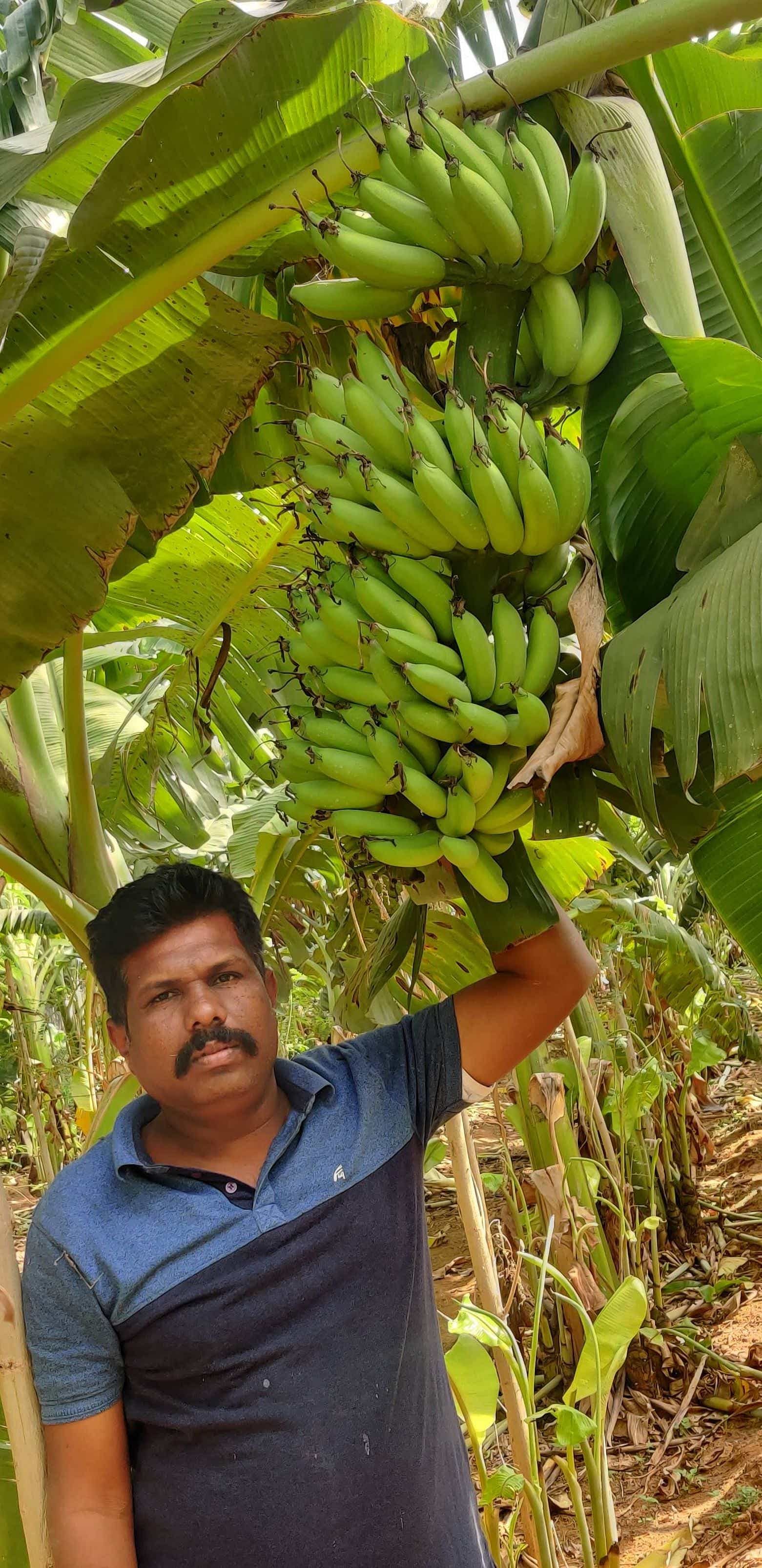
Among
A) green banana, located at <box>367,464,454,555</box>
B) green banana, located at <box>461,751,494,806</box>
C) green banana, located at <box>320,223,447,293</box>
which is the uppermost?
green banana, located at <box>320,223,447,293</box>

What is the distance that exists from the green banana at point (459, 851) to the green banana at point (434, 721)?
0.32 feet

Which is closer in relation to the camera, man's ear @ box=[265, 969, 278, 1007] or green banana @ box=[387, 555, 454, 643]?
green banana @ box=[387, 555, 454, 643]

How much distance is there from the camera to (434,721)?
1005 mm

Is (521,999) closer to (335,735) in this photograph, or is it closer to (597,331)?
(335,735)

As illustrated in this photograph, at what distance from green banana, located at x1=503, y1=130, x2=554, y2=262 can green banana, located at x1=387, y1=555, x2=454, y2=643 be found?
1.01 feet

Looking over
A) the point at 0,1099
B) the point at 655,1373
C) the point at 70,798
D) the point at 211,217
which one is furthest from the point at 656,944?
the point at 0,1099

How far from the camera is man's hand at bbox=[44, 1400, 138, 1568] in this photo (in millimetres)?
1161

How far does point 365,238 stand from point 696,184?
42 cm

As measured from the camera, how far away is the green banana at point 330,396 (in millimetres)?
1119

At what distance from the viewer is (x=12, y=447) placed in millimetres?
1486

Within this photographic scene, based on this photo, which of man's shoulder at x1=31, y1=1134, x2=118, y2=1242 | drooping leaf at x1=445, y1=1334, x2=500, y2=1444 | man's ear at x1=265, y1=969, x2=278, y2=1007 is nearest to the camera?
man's shoulder at x1=31, y1=1134, x2=118, y2=1242

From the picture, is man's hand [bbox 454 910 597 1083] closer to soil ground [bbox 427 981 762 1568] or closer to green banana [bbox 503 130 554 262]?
green banana [bbox 503 130 554 262]

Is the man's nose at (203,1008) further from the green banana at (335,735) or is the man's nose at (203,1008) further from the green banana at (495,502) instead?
the green banana at (495,502)

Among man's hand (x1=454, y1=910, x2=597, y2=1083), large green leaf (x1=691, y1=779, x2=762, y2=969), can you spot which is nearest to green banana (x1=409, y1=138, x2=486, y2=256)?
large green leaf (x1=691, y1=779, x2=762, y2=969)
